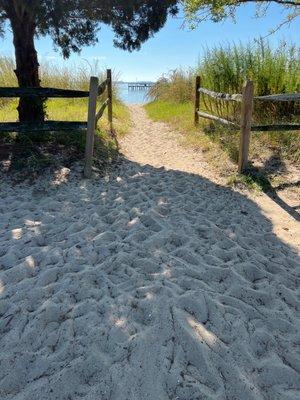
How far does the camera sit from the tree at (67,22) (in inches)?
223

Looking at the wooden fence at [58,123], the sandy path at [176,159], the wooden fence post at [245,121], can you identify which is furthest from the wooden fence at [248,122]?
the wooden fence at [58,123]

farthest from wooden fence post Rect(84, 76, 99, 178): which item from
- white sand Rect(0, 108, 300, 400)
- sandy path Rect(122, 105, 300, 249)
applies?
sandy path Rect(122, 105, 300, 249)

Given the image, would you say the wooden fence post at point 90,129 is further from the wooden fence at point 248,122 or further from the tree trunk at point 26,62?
the wooden fence at point 248,122

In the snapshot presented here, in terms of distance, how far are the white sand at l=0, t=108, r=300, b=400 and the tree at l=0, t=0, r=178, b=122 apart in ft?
9.14

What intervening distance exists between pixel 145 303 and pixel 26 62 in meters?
5.15

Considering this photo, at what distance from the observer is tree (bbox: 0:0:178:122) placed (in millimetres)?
5676

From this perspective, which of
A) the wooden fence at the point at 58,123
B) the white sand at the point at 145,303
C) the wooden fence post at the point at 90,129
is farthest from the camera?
the wooden fence post at the point at 90,129

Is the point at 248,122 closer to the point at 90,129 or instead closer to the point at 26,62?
the point at 90,129

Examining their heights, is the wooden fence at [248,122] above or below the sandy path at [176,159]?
above

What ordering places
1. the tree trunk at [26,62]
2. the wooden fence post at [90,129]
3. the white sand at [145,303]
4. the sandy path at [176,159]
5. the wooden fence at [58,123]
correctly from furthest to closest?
1. the tree trunk at [26,62]
2. the wooden fence post at [90,129]
3. the wooden fence at [58,123]
4. the sandy path at [176,159]
5. the white sand at [145,303]

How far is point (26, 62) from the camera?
6309mm

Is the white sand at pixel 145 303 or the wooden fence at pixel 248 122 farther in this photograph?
the wooden fence at pixel 248 122

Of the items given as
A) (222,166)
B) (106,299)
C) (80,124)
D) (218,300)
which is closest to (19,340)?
(106,299)

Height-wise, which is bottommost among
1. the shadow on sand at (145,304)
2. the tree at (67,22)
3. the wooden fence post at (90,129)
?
the shadow on sand at (145,304)
